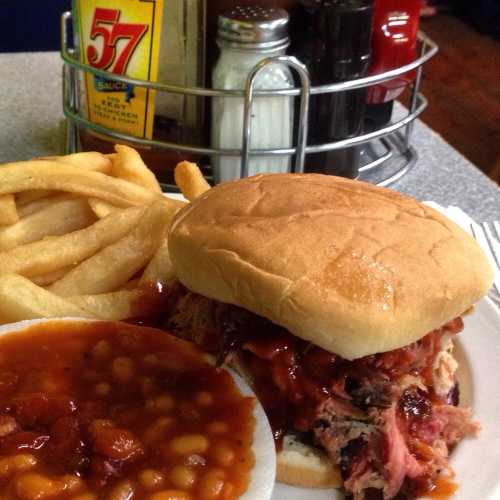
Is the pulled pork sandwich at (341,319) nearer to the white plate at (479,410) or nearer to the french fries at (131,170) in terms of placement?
the white plate at (479,410)

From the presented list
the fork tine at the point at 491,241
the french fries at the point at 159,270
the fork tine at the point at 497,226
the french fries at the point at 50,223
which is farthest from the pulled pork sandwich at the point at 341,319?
the fork tine at the point at 497,226

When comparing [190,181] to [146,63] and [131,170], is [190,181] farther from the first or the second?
[146,63]

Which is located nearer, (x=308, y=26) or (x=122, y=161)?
(x=122, y=161)

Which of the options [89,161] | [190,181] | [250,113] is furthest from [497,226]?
[89,161]

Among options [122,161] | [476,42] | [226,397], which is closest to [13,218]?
[122,161]

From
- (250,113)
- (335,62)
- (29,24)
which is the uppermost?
(335,62)

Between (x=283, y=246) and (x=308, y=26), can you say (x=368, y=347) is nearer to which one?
(x=283, y=246)

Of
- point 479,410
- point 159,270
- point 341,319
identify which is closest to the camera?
point 341,319
